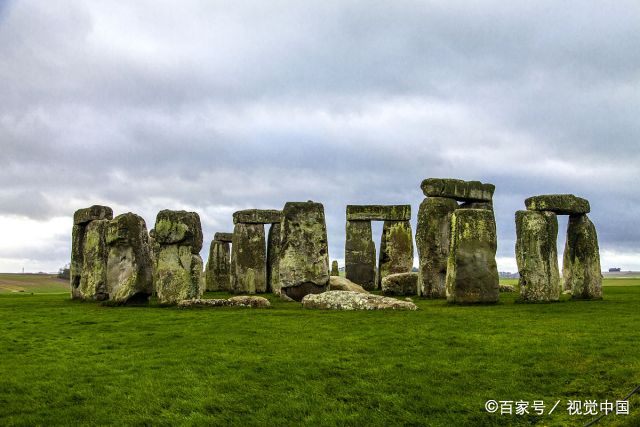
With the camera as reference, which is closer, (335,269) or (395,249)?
(395,249)

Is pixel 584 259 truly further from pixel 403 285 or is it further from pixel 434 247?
pixel 403 285

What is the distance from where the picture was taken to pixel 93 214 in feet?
63.1

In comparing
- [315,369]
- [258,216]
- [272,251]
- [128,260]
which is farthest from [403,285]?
[315,369]

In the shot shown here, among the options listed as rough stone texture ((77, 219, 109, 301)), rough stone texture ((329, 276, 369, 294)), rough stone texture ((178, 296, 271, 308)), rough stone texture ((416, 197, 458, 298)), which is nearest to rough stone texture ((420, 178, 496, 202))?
→ rough stone texture ((416, 197, 458, 298))

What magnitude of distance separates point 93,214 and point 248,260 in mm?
6909

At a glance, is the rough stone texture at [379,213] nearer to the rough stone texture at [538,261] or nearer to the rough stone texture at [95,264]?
the rough stone texture at [538,261]

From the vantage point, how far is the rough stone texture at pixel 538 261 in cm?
1589

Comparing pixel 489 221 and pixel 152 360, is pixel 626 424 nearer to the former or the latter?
pixel 152 360

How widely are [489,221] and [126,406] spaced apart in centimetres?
1117

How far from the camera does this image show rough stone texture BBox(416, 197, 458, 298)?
61.1 feet

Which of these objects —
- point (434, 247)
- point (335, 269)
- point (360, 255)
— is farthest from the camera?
point (335, 269)

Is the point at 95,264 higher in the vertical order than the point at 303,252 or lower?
lower

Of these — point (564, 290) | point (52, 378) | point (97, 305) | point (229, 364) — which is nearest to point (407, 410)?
point (229, 364)

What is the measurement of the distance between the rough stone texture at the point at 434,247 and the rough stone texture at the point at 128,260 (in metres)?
8.08
